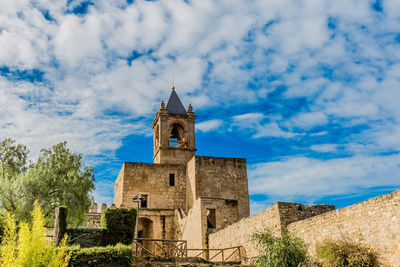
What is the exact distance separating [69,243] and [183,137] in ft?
59.8

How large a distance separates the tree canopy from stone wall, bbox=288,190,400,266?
15.4 m

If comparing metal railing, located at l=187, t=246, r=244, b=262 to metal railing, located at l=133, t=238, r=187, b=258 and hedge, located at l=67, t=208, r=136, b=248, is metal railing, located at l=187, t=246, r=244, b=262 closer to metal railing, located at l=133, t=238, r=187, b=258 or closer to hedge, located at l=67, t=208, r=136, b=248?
metal railing, located at l=133, t=238, r=187, b=258

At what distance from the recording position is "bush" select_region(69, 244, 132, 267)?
12241mm

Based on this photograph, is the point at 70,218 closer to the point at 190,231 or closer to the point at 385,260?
the point at 190,231

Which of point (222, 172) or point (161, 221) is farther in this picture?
point (222, 172)

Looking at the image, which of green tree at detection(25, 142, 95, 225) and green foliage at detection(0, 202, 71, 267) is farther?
green tree at detection(25, 142, 95, 225)

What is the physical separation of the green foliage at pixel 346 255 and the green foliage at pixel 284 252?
745 millimetres

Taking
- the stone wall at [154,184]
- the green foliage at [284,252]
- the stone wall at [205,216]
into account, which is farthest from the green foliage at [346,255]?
the stone wall at [154,184]

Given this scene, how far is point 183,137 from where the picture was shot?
1313 inches

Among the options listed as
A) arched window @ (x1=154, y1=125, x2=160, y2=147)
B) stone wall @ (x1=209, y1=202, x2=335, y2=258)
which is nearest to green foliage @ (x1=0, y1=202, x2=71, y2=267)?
stone wall @ (x1=209, y1=202, x2=335, y2=258)

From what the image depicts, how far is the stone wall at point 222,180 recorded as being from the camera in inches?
1091

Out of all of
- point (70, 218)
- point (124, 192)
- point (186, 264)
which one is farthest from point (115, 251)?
point (124, 192)

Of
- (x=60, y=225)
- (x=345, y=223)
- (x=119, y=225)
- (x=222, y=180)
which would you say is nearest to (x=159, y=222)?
(x=222, y=180)

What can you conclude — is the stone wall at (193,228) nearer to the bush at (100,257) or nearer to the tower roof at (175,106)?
the bush at (100,257)
